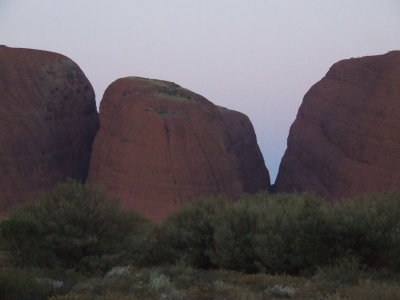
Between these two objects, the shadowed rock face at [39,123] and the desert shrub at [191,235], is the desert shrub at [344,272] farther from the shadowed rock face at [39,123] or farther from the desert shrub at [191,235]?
the shadowed rock face at [39,123]

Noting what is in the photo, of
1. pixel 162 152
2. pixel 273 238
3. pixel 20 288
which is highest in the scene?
pixel 20 288

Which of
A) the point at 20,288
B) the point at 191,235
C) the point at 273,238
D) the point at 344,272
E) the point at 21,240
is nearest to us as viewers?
the point at 20,288

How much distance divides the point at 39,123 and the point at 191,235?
32.2m

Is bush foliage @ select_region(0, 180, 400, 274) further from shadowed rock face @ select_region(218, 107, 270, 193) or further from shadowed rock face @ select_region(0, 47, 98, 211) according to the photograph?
shadowed rock face @ select_region(218, 107, 270, 193)

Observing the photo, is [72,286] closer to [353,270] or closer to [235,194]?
[353,270]

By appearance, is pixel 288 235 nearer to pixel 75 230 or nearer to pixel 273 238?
pixel 273 238

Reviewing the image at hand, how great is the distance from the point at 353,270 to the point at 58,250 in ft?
29.1

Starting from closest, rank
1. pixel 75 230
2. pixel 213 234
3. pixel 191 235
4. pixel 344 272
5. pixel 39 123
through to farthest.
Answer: pixel 344 272, pixel 213 234, pixel 75 230, pixel 191 235, pixel 39 123

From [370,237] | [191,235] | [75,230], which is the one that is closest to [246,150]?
[191,235]

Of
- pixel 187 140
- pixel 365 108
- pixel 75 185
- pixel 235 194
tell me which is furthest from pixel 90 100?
pixel 75 185

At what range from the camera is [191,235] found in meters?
18.7

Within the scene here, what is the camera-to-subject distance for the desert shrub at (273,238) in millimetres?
15172

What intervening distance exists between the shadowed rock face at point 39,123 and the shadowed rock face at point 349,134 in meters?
17.5

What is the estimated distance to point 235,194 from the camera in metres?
47.3
